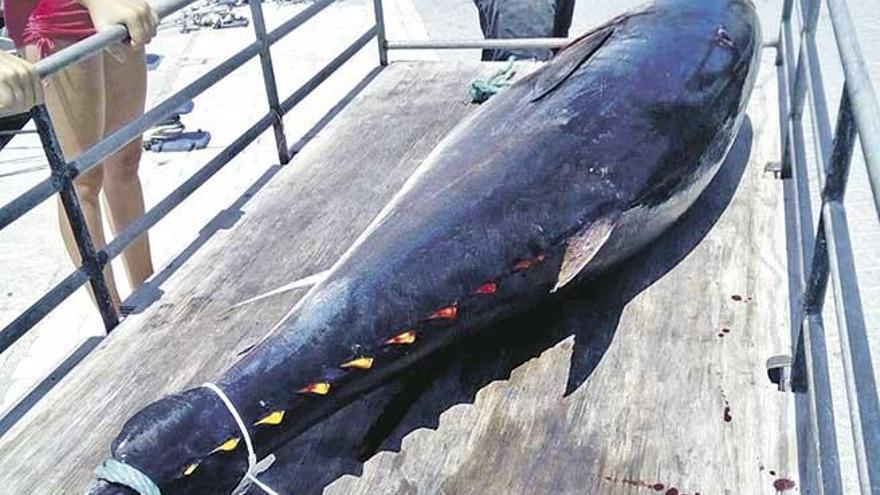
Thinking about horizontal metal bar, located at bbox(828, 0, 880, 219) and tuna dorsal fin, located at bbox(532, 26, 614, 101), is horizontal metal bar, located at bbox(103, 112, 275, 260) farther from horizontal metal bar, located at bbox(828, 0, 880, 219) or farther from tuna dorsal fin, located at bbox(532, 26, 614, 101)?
horizontal metal bar, located at bbox(828, 0, 880, 219)

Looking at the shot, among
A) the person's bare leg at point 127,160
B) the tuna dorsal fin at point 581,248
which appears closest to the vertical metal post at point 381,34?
the person's bare leg at point 127,160

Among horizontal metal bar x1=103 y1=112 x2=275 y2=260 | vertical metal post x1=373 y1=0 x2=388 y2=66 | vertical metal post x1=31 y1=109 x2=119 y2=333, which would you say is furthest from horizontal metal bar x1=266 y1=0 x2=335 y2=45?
vertical metal post x1=31 y1=109 x2=119 y2=333

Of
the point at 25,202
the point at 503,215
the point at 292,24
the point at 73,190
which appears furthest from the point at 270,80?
the point at 503,215

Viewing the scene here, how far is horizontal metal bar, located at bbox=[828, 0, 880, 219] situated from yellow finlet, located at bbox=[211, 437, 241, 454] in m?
1.27

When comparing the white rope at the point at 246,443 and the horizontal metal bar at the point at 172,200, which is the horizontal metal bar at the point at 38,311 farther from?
the white rope at the point at 246,443

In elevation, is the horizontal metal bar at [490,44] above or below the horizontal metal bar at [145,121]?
below

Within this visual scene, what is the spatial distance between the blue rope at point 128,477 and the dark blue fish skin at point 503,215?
0.02 m

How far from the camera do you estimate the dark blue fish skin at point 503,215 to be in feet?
6.37

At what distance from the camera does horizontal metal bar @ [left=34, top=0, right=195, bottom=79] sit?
233 centimetres

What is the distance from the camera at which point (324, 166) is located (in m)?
3.73

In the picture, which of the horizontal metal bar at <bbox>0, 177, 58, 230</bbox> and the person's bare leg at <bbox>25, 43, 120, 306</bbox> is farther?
the person's bare leg at <bbox>25, 43, 120, 306</bbox>

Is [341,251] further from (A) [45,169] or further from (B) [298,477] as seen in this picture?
(A) [45,169]

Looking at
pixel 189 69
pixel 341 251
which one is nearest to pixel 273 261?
pixel 341 251

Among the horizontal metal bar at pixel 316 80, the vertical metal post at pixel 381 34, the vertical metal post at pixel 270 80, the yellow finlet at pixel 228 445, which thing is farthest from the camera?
the vertical metal post at pixel 381 34
